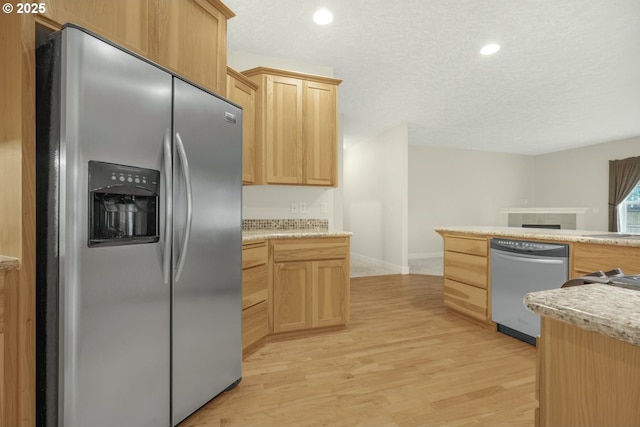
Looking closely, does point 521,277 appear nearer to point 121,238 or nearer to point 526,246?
point 526,246

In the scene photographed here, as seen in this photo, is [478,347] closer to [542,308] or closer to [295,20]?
[542,308]

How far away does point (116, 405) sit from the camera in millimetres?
1178

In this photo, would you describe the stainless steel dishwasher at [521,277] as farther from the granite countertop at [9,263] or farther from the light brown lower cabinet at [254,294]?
the granite countertop at [9,263]

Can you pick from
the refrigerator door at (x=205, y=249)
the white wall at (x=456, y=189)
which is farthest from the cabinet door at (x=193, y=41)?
the white wall at (x=456, y=189)

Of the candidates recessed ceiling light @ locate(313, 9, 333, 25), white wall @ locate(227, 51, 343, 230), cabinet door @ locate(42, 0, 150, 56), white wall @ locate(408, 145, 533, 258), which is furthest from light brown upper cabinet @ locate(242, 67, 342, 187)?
white wall @ locate(408, 145, 533, 258)

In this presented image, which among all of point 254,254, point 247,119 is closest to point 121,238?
point 254,254

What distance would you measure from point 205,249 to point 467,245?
2514mm

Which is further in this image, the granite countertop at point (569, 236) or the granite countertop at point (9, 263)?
the granite countertop at point (569, 236)

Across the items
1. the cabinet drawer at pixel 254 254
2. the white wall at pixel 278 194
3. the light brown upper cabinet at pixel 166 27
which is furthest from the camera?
the white wall at pixel 278 194

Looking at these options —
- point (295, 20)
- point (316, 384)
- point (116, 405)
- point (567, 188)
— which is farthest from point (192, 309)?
point (567, 188)

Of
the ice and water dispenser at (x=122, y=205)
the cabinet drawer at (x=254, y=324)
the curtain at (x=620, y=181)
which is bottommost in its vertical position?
the cabinet drawer at (x=254, y=324)

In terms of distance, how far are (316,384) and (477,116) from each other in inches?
205

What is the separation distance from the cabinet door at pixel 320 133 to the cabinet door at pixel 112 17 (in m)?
1.73

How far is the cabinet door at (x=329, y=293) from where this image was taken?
8.80 feet
